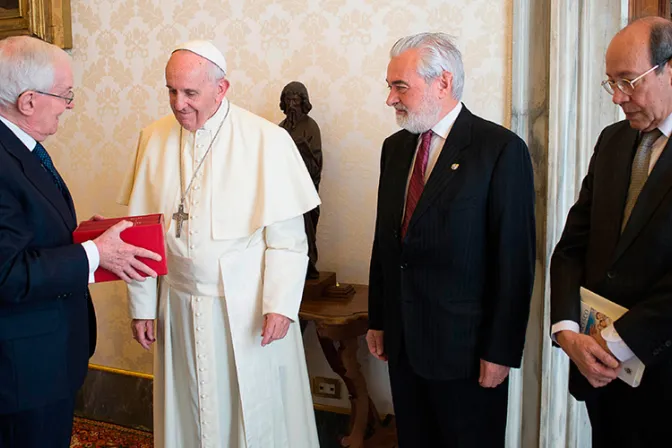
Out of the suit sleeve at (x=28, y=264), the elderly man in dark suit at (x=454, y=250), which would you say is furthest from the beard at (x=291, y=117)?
the suit sleeve at (x=28, y=264)

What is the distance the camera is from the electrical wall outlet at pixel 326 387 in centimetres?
334

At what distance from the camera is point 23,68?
184cm

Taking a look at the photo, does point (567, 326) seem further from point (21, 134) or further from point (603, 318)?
point (21, 134)

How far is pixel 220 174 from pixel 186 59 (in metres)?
0.46

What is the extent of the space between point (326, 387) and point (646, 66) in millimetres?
2430

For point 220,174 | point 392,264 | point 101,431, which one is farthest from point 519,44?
point 101,431

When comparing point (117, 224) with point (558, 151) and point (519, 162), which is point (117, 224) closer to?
point (519, 162)

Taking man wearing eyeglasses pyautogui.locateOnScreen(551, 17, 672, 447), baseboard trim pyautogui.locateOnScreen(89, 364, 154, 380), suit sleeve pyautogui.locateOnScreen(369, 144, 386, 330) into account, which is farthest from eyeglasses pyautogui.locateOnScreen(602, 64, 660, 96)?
baseboard trim pyautogui.locateOnScreen(89, 364, 154, 380)

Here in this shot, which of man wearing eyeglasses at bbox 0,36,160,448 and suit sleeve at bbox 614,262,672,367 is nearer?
suit sleeve at bbox 614,262,672,367

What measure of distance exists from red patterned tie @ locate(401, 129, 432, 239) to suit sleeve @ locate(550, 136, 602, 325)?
1.58 ft

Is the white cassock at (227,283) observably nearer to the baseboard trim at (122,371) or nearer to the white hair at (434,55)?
the white hair at (434,55)

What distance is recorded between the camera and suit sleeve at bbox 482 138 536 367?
1.88m

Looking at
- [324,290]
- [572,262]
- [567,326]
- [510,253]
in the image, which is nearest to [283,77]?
[324,290]

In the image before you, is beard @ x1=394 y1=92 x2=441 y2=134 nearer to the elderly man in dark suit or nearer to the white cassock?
the elderly man in dark suit
